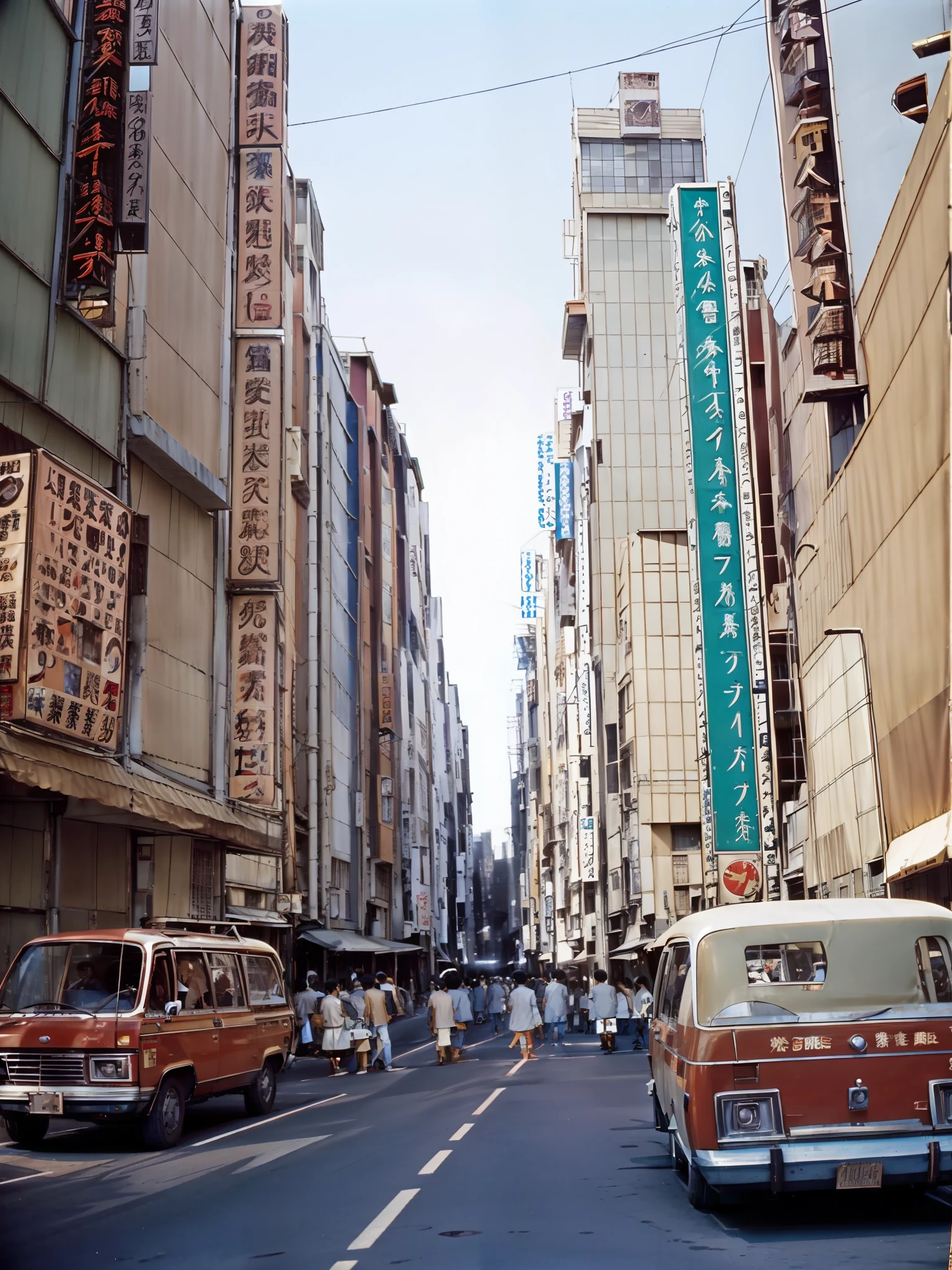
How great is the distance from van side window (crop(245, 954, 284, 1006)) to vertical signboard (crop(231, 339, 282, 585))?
43.9 feet

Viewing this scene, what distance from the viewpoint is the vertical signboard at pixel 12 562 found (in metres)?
17.7

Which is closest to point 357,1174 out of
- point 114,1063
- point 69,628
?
point 114,1063

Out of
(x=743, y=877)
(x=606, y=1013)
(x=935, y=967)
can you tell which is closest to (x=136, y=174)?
(x=935, y=967)

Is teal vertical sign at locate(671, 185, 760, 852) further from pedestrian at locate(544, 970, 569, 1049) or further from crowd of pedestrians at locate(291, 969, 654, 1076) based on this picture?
pedestrian at locate(544, 970, 569, 1049)

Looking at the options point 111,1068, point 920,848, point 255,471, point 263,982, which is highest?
point 255,471

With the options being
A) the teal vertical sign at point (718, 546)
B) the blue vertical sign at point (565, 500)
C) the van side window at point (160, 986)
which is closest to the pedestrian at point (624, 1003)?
the teal vertical sign at point (718, 546)

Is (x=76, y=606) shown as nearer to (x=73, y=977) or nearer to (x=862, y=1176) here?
(x=73, y=977)

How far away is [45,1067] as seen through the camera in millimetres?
13977

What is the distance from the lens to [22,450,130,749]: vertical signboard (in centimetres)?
1819

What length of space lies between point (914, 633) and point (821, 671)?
331 inches

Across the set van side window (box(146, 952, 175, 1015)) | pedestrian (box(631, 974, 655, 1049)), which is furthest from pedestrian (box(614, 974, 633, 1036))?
van side window (box(146, 952, 175, 1015))

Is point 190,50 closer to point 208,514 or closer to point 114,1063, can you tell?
point 208,514

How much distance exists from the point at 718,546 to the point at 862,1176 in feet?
89.0

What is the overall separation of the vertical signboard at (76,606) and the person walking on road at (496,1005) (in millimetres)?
26425
